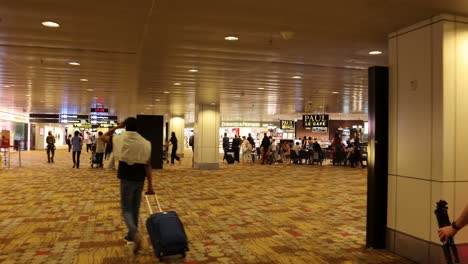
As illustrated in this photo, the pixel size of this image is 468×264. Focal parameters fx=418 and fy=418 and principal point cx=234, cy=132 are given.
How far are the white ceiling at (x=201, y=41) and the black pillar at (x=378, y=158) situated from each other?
32.0 inches

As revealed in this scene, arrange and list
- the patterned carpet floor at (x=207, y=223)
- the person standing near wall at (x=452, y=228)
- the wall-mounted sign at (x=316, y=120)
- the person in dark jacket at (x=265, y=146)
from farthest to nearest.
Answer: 1. the wall-mounted sign at (x=316, y=120)
2. the person in dark jacket at (x=265, y=146)
3. the patterned carpet floor at (x=207, y=223)
4. the person standing near wall at (x=452, y=228)

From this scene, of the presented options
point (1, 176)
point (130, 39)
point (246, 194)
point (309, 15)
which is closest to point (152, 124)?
point (1, 176)

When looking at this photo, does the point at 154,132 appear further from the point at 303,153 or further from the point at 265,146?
the point at 303,153

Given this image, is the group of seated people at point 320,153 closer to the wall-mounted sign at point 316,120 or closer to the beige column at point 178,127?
the wall-mounted sign at point 316,120

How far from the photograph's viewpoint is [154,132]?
725 inches

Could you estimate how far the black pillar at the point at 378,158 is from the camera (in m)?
5.82

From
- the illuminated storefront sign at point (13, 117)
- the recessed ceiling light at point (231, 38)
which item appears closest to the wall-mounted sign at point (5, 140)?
the recessed ceiling light at point (231, 38)

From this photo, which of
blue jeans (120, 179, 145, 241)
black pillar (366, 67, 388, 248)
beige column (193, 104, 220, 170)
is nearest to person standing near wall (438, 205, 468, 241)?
black pillar (366, 67, 388, 248)

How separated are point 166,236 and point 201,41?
3.76 metres

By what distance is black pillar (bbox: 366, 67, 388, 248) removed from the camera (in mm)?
5824

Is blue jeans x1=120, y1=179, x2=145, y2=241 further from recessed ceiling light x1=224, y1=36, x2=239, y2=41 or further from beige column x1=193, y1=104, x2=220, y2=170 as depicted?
beige column x1=193, y1=104, x2=220, y2=170

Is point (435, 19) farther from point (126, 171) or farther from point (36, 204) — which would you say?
point (36, 204)

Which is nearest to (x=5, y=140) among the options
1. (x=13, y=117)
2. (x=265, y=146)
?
(x=265, y=146)

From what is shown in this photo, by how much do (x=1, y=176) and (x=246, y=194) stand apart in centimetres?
903
